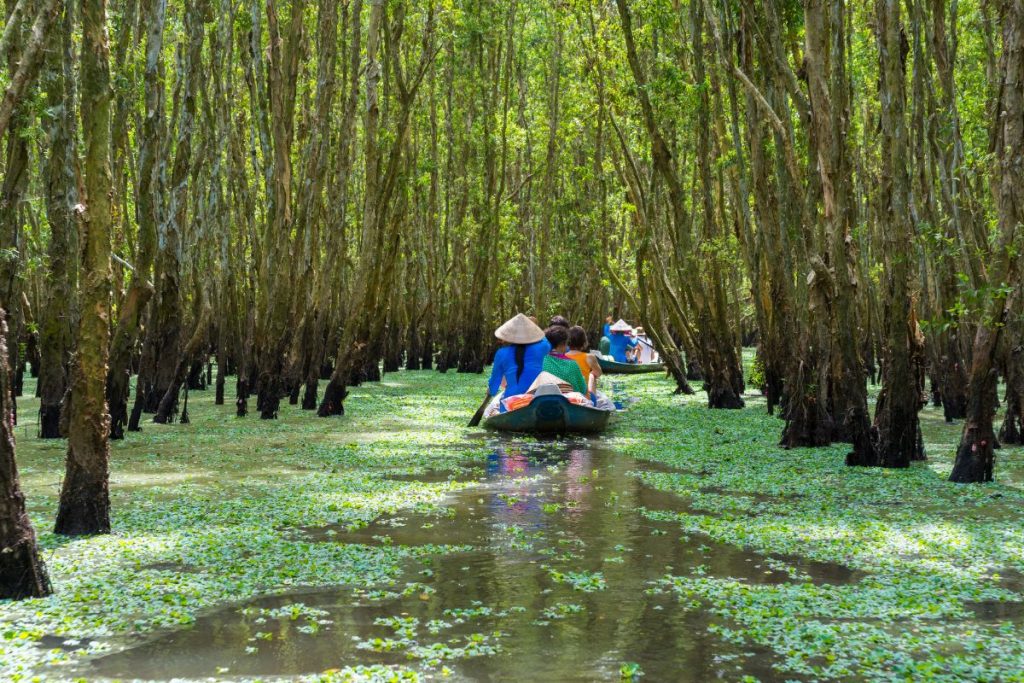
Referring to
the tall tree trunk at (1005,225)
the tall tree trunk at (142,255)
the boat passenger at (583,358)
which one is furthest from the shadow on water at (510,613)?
the boat passenger at (583,358)

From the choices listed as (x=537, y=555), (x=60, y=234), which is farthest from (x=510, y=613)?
(x=60, y=234)

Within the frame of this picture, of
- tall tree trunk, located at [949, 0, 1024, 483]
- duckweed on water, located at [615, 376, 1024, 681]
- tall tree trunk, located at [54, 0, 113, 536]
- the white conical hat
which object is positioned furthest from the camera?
the white conical hat

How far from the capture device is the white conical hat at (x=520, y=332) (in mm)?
14969

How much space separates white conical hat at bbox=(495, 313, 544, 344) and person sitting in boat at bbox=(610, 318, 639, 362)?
763 inches

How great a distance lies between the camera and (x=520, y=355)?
15.2 meters

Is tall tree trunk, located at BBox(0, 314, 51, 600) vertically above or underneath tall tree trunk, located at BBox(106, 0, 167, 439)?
underneath

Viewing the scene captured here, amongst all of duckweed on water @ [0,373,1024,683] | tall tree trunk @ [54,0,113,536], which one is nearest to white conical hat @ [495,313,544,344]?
duckweed on water @ [0,373,1024,683]

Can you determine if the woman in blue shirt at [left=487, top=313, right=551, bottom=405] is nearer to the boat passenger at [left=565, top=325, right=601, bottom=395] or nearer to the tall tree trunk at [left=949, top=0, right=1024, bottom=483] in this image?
the boat passenger at [left=565, top=325, right=601, bottom=395]

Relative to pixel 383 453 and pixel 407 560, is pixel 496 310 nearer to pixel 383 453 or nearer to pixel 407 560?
pixel 383 453

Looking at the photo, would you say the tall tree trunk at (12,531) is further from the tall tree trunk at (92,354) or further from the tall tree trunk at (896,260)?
the tall tree trunk at (896,260)

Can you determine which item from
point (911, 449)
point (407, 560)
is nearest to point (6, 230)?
point (407, 560)

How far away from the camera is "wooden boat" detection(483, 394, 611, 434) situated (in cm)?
1441

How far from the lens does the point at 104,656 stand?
515cm

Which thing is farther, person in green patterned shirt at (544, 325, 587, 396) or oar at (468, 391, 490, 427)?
oar at (468, 391, 490, 427)
